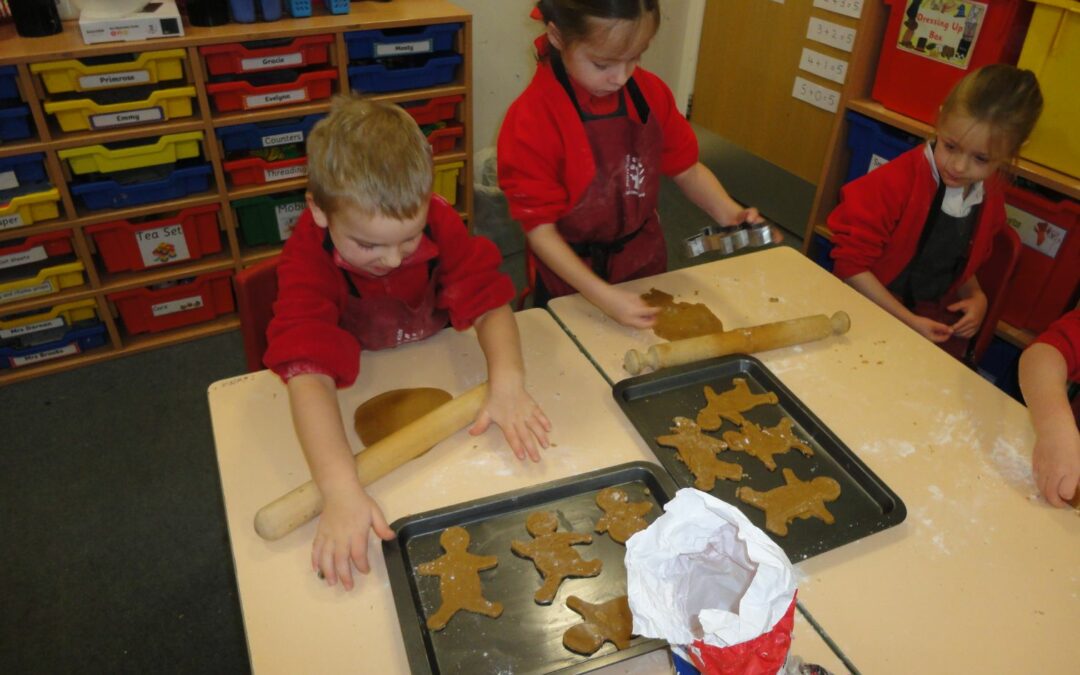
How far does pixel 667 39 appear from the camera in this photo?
3.47 m

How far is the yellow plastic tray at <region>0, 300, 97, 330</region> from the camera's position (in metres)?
2.17

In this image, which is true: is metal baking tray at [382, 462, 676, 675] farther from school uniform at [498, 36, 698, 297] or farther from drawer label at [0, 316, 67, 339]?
drawer label at [0, 316, 67, 339]

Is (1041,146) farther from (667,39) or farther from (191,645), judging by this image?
(191,645)

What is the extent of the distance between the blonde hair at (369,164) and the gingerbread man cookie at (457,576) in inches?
17.9

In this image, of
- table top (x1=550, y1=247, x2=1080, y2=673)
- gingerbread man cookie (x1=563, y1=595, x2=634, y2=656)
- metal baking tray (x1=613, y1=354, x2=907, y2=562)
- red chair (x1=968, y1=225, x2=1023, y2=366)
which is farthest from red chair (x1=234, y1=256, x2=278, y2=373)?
red chair (x1=968, y1=225, x2=1023, y2=366)

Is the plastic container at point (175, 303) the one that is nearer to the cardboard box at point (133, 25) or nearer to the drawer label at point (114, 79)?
the drawer label at point (114, 79)

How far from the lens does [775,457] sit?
103cm

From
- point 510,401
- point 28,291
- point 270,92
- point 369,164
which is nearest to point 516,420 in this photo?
point 510,401

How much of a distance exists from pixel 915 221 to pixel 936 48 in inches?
32.2

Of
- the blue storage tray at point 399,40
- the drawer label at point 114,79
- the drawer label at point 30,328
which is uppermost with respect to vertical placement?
the blue storage tray at point 399,40

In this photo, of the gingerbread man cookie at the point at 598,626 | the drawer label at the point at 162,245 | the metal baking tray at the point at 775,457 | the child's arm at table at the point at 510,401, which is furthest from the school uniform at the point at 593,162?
the drawer label at the point at 162,245

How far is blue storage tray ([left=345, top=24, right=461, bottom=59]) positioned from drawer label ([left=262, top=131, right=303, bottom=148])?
0.31 m

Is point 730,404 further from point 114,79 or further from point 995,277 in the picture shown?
point 114,79

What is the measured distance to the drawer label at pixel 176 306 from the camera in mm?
2365
